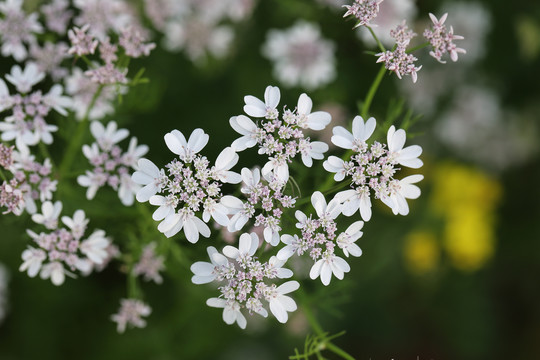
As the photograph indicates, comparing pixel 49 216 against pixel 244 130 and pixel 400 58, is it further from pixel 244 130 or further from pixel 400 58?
pixel 400 58

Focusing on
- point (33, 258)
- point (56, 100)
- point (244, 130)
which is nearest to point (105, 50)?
point (56, 100)

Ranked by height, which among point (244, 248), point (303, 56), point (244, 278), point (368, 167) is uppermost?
point (303, 56)

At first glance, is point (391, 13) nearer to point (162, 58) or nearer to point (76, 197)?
point (162, 58)

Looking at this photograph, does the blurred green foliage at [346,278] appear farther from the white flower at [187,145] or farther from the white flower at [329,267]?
the white flower at [187,145]

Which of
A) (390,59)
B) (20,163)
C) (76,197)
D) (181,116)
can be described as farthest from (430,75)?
(20,163)

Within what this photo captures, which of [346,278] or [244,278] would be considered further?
[346,278]

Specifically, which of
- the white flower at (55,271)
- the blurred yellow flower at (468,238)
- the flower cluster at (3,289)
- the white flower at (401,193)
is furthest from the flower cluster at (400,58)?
the flower cluster at (3,289)

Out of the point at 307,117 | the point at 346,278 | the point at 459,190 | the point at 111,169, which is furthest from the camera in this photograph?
the point at 459,190
